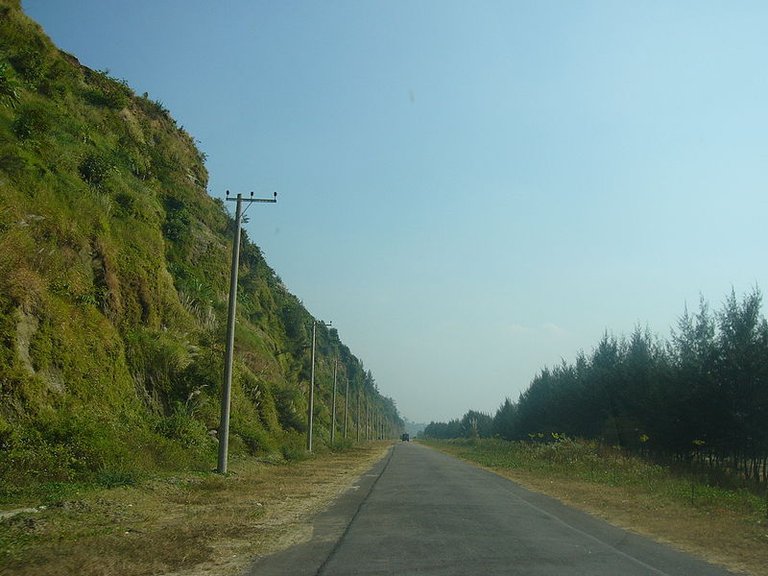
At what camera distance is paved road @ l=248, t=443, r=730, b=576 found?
874cm

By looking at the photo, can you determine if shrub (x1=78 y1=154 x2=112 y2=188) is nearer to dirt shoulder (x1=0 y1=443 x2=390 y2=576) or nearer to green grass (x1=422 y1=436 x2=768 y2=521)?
dirt shoulder (x1=0 y1=443 x2=390 y2=576)

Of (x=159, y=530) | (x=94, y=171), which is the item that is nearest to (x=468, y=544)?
(x=159, y=530)

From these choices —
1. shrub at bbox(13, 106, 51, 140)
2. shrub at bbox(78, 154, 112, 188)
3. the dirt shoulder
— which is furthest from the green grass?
shrub at bbox(13, 106, 51, 140)

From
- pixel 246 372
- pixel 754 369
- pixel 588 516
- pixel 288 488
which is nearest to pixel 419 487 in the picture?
pixel 288 488

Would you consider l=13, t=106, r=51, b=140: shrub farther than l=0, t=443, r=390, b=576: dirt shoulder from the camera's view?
Yes

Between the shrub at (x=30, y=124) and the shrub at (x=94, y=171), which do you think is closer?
the shrub at (x=30, y=124)

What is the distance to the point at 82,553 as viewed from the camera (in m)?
8.47

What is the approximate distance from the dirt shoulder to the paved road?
0.71 metres

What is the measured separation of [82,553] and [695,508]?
14.8 meters

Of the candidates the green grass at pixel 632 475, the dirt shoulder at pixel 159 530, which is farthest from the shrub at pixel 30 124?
the green grass at pixel 632 475

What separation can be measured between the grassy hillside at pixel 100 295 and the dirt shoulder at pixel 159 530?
1624 millimetres

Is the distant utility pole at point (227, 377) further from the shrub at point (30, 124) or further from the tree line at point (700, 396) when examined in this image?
the tree line at point (700, 396)

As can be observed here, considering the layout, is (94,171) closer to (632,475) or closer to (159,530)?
(159,530)

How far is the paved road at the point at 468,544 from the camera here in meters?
8.74
